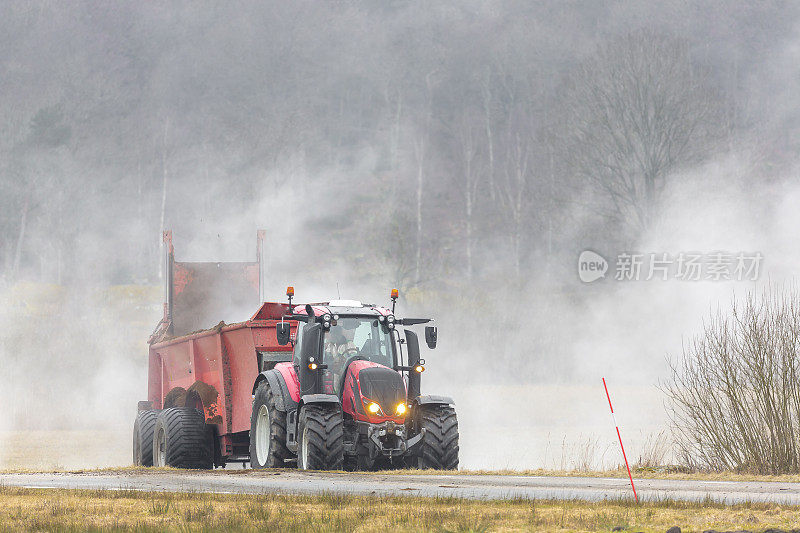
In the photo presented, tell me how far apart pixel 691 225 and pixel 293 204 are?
24305 mm

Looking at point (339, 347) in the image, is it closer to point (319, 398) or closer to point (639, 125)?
point (319, 398)

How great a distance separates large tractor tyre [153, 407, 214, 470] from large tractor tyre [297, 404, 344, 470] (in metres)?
Answer: 4.21

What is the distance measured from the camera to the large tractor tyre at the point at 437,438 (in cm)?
1872

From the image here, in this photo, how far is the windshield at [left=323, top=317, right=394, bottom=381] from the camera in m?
19.3

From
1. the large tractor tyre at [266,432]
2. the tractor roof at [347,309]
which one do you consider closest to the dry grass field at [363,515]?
the large tractor tyre at [266,432]

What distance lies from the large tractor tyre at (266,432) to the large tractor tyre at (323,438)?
0.88 meters

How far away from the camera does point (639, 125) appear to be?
51.6m

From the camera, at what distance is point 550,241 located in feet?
222

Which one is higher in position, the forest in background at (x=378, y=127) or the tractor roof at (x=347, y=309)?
the forest in background at (x=378, y=127)

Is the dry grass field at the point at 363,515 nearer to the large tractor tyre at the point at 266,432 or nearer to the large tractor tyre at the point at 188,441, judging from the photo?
the large tractor tyre at the point at 266,432

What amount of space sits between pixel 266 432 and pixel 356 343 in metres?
2.05

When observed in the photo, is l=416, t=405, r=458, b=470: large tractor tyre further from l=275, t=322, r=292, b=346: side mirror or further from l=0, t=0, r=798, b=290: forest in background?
l=0, t=0, r=798, b=290: forest in background

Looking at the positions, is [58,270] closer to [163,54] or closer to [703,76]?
[163,54]

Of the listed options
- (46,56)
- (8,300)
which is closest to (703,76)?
(8,300)
